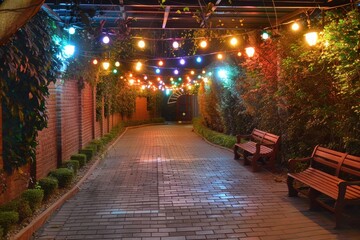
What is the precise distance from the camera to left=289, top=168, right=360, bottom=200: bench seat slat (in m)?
5.73

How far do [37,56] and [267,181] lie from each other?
5.83m

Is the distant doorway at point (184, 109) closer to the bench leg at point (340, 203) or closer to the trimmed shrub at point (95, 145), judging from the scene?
the trimmed shrub at point (95, 145)

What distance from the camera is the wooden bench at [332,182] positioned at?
5531 mm

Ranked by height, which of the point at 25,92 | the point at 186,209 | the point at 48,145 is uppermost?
the point at 25,92

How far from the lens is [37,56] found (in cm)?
621

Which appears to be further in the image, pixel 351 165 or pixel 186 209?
pixel 186 209

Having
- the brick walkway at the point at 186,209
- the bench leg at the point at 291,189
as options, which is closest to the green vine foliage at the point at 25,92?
the brick walkway at the point at 186,209

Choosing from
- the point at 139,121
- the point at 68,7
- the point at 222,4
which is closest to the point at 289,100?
the point at 222,4

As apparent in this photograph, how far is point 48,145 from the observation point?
336 inches

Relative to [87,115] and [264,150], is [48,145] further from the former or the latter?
[87,115]

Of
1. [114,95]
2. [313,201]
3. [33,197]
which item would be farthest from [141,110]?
[313,201]

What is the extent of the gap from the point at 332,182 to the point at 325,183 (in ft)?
0.39

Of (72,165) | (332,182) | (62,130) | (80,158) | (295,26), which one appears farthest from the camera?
(80,158)

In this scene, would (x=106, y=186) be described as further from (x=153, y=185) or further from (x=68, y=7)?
(x=68, y=7)
